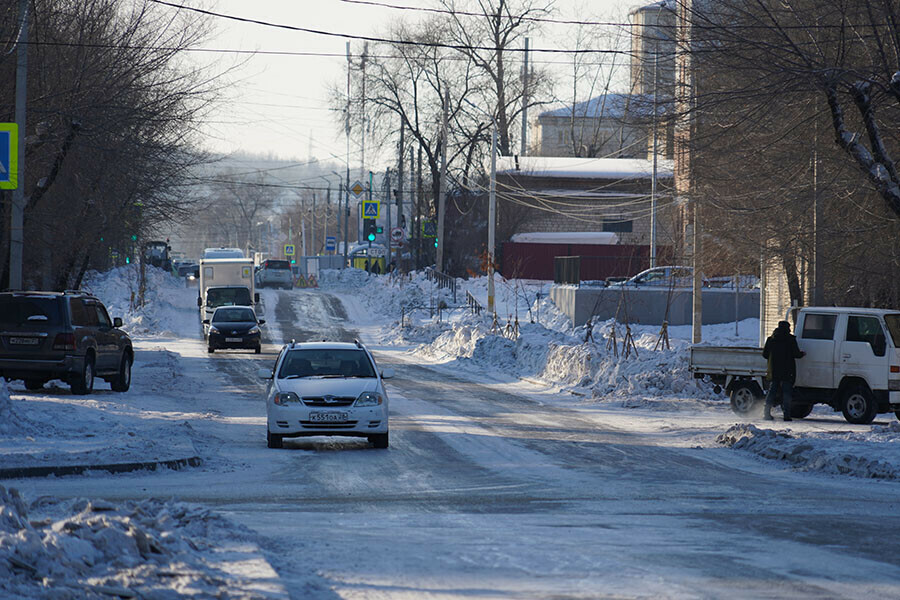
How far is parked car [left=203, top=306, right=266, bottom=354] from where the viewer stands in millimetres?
38625

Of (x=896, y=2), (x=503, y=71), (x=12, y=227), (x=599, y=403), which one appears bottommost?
(x=599, y=403)

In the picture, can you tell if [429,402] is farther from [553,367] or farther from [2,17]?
[2,17]

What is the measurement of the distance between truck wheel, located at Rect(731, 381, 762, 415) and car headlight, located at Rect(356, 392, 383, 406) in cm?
897

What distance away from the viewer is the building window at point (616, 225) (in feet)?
236

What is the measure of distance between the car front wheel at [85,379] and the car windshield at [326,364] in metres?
7.16

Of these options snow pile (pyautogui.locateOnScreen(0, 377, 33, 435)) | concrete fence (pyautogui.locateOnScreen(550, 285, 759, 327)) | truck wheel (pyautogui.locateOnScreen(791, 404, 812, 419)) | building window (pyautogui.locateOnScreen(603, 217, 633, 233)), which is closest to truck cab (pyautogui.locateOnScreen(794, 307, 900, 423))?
truck wheel (pyautogui.locateOnScreen(791, 404, 812, 419))

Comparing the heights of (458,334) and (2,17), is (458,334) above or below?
below

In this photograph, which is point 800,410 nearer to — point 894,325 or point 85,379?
point 894,325

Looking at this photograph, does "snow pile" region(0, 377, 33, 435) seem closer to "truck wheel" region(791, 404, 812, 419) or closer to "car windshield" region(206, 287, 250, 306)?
"truck wheel" region(791, 404, 812, 419)

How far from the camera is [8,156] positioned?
19969mm

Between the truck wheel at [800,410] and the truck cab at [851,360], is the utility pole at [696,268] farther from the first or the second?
the truck wheel at [800,410]

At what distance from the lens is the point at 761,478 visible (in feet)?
44.2

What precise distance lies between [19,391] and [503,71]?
4877 centimetres

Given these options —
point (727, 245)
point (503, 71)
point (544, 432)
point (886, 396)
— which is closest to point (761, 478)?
point (544, 432)
